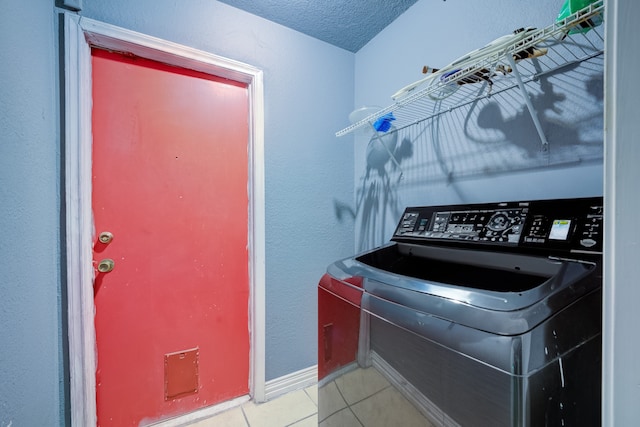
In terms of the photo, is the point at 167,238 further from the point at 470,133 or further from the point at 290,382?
the point at 470,133

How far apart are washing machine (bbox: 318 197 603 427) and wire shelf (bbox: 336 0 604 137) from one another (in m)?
0.46

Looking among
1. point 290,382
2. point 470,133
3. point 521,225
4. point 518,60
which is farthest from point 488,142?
point 290,382

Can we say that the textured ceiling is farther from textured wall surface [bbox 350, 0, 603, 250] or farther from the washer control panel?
the washer control panel

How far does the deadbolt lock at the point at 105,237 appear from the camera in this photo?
1.22m

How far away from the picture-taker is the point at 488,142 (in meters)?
1.12

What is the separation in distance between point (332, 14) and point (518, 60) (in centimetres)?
112

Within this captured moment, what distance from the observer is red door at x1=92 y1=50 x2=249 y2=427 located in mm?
1242

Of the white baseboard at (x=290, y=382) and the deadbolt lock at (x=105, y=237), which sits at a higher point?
the deadbolt lock at (x=105, y=237)

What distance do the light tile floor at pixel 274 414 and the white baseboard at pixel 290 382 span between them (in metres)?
0.04

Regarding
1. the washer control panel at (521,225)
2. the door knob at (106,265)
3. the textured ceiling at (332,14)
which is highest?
the textured ceiling at (332,14)

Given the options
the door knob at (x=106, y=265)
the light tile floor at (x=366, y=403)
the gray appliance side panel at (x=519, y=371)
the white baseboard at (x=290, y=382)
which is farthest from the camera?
the white baseboard at (x=290, y=382)

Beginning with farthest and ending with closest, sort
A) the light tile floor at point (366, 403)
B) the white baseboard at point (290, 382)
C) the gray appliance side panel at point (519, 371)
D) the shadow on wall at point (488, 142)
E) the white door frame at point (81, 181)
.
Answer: the white baseboard at point (290, 382) < the white door frame at point (81, 181) < the shadow on wall at point (488, 142) < the light tile floor at point (366, 403) < the gray appliance side panel at point (519, 371)

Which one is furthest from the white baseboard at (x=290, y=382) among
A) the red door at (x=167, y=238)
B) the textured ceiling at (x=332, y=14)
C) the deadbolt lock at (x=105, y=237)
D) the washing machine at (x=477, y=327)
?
the textured ceiling at (x=332, y=14)

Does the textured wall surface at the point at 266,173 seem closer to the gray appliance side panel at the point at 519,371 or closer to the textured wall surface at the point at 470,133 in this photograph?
the textured wall surface at the point at 470,133
